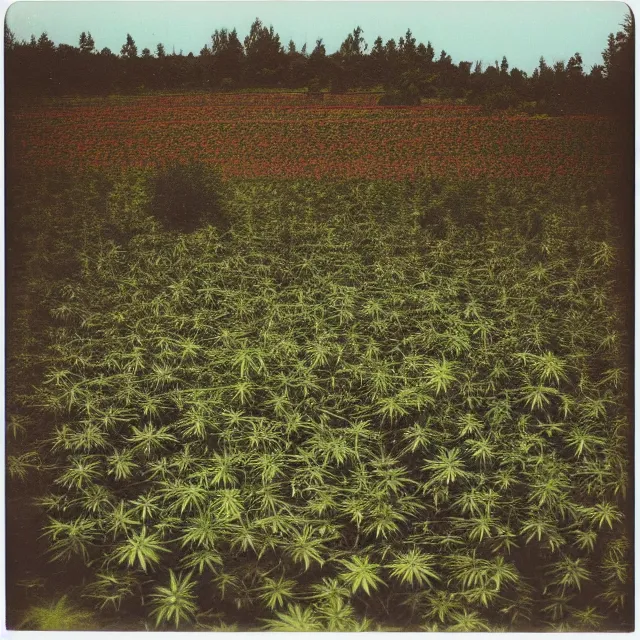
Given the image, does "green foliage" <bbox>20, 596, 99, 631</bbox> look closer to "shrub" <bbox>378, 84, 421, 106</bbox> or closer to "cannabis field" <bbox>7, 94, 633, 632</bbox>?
"cannabis field" <bbox>7, 94, 633, 632</bbox>

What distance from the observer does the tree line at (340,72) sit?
1.68 metres

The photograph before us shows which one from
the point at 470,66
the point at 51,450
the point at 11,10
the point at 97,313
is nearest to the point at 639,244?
the point at 470,66

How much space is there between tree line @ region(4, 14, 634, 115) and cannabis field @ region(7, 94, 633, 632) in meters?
0.06

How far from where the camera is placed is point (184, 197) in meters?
1.71

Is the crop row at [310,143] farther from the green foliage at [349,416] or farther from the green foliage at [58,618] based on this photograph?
the green foliage at [58,618]

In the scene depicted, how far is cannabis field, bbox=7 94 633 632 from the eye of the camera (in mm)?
1672

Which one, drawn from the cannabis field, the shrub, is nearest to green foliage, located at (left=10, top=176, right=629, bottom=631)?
the cannabis field

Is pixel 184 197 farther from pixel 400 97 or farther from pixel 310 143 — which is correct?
pixel 400 97

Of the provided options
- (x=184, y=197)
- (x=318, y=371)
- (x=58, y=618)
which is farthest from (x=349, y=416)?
(x=58, y=618)

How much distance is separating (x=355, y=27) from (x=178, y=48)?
537mm

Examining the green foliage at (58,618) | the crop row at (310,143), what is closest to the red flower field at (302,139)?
the crop row at (310,143)

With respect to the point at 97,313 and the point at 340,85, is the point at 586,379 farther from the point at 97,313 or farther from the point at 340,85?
the point at 97,313

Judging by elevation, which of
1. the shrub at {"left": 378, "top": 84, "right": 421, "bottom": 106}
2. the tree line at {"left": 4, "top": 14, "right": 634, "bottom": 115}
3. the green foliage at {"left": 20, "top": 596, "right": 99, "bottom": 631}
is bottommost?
the green foliage at {"left": 20, "top": 596, "right": 99, "bottom": 631}

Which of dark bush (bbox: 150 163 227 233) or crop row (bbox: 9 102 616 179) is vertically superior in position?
crop row (bbox: 9 102 616 179)
